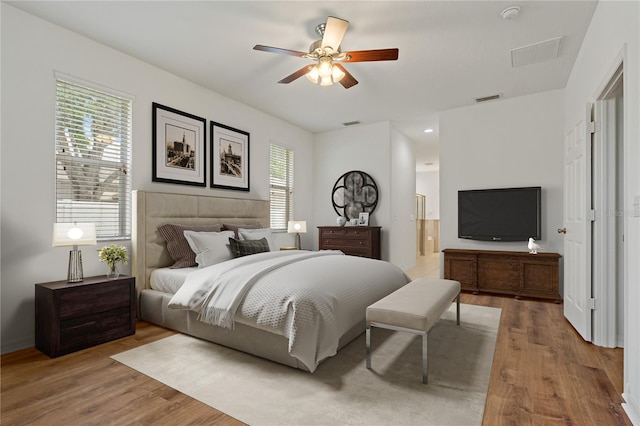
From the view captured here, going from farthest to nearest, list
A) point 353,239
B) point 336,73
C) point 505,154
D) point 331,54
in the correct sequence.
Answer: point 353,239
point 505,154
point 336,73
point 331,54

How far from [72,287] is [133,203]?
1126 millimetres

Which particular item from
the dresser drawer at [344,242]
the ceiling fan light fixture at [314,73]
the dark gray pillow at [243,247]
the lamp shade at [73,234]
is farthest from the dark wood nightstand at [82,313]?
the dresser drawer at [344,242]

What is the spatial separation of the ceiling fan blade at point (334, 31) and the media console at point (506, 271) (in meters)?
3.56

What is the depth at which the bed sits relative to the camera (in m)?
2.38

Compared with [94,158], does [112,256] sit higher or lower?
lower

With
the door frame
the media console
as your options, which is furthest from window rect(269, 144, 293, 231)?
the door frame

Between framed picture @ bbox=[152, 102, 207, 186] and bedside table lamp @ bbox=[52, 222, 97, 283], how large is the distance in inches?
47.2

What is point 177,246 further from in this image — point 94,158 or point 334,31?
point 334,31

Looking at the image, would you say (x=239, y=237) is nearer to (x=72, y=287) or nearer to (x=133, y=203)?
(x=133, y=203)

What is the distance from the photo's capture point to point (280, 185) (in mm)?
5980

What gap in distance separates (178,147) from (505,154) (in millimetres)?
4635

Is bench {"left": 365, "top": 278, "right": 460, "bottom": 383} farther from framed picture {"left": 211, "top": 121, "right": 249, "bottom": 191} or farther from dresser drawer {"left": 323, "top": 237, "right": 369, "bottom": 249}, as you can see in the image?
framed picture {"left": 211, "top": 121, "right": 249, "bottom": 191}

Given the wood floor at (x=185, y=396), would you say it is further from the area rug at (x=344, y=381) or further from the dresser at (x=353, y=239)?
the dresser at (x=353, y=239)

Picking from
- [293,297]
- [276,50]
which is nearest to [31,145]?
[276,50]
